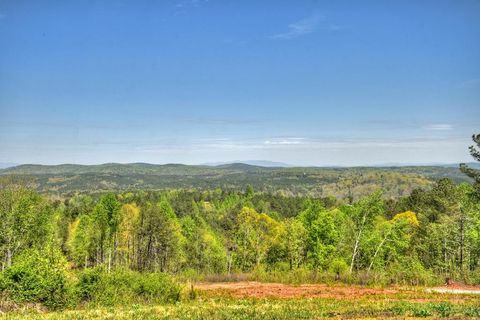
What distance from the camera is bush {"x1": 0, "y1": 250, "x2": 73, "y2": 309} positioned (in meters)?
20.3

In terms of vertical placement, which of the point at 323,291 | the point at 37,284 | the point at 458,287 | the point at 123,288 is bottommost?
the point at 458,287

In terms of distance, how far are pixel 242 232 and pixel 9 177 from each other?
3416cm

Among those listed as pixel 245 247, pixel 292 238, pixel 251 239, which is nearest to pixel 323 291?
pixel 292 238

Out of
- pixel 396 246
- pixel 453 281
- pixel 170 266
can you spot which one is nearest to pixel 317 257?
pixel 396 246

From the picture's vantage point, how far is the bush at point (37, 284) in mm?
20312

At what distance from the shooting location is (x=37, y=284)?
20.6 metres

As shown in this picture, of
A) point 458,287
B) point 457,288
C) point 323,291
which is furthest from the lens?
point 458,287

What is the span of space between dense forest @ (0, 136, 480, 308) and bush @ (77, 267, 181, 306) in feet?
0.19

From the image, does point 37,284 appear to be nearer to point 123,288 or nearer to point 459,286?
point 123,288

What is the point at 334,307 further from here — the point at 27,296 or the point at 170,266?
the point at 170,266

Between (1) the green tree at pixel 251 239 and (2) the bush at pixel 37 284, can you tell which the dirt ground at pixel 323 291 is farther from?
(1) the green tree at pixel 251 239

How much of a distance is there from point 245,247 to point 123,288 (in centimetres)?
4280

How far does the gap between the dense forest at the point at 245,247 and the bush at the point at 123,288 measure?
6 centimetres

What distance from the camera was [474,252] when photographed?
45.9 metres
